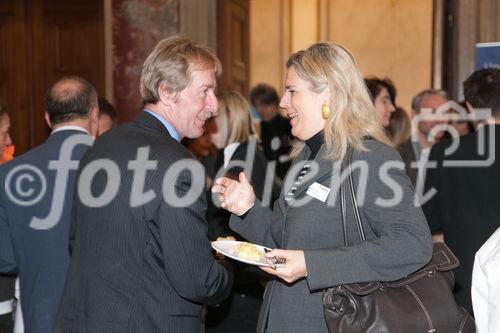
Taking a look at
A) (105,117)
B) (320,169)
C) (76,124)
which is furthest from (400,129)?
(320,169)

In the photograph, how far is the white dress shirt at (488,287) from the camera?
6.09 ft

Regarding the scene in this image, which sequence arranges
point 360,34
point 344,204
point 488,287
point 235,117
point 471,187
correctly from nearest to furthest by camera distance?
point 488,287 → point 344,204 → point 471,187 → point 235,117 → point 360,34

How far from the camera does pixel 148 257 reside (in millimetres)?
2461

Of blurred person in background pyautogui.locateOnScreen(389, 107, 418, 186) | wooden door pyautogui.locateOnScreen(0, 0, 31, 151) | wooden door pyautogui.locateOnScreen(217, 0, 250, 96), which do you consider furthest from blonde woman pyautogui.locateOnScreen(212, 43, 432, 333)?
wooden door pyautogui.locateOnScreen(0, 0, 31, 151)

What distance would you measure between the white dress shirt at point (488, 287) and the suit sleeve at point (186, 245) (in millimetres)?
880

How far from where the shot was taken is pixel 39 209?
11.5 feet

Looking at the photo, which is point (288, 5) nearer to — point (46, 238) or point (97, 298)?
point (46, 238)

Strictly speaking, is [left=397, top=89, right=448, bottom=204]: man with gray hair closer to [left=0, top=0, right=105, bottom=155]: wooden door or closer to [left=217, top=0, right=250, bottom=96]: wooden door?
[left=217, top=0, right=250, bottom=96]: wooden door

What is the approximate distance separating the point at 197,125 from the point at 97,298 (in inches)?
27.6

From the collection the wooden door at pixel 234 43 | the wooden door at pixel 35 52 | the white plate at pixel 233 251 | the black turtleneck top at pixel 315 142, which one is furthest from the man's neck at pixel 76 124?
the wooden door at pixel 35 52

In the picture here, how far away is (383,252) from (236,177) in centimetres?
197


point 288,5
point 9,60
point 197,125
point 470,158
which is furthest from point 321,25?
point 197,125

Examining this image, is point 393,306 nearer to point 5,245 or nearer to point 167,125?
point 167,125

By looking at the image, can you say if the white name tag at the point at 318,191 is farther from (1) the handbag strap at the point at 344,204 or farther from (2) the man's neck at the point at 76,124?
(2) the man's neck at the point at 76,124
